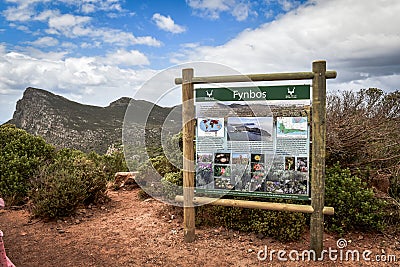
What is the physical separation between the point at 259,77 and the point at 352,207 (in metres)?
2.49

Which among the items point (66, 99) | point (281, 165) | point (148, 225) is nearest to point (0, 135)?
point (148, 225)

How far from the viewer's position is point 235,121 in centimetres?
512

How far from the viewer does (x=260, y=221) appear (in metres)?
5.44

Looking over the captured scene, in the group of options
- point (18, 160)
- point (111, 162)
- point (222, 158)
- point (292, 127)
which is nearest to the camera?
point (292, 127)

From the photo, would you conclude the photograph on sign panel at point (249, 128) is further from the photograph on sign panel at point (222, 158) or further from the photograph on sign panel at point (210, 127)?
the photograph on sign panel at point (222, 158)

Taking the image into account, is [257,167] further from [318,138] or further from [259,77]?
[259,77]

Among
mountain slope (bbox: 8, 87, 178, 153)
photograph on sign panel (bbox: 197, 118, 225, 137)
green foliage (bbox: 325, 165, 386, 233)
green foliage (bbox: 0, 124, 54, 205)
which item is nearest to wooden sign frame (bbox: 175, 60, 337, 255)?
photograph on sign panel (bbox: 197, 118, 225, 137)

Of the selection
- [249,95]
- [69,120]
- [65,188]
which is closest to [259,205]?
[249,95]

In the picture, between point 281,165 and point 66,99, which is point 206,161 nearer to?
point 281,165

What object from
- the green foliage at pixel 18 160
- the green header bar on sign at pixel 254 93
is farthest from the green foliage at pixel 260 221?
the green foliage at pixel 18 160

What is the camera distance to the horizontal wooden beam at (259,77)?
4.77 metres

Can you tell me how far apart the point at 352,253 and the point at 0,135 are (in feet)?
25.6

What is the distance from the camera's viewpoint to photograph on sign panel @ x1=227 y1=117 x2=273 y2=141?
501 centimetres

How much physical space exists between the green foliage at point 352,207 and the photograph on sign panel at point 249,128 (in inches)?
61.5
